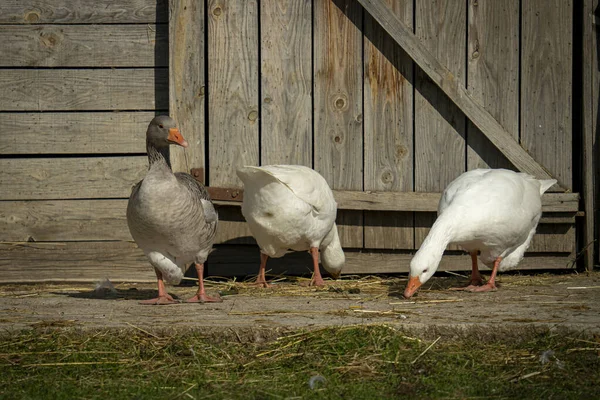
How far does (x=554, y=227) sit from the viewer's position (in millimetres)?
7672

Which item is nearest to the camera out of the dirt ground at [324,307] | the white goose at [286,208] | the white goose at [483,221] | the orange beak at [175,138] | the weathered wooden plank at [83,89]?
the dirt ground at [324,307]

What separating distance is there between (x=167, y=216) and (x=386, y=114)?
296 cm

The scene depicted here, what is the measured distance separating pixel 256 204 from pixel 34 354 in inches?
110

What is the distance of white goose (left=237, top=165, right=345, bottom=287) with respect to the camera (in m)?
6.50

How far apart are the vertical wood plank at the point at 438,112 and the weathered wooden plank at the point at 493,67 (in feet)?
0.35

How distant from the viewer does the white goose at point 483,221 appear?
225 inches

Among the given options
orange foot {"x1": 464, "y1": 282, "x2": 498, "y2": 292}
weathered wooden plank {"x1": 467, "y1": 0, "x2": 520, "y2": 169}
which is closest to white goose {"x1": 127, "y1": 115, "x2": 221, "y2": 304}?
orange foot {"x1": 464, "y1": 282, "x2": 498, "y2": 292}

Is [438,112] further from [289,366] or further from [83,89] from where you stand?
[289,366]

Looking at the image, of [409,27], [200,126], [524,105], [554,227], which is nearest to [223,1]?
Result: [200,126]

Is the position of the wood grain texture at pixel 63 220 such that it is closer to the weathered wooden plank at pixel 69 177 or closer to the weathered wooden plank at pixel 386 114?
the weathered wooden plank at pixel 69 177

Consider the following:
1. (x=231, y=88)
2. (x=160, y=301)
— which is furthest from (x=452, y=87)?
(x=160, y=301)

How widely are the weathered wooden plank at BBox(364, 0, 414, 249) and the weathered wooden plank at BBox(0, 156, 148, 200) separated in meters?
2.37

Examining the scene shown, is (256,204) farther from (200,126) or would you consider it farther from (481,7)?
(481,7)

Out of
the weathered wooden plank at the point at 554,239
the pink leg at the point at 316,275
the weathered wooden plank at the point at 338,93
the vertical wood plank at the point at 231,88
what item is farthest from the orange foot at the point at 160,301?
the weathered wooden plank at the point at 554,239
